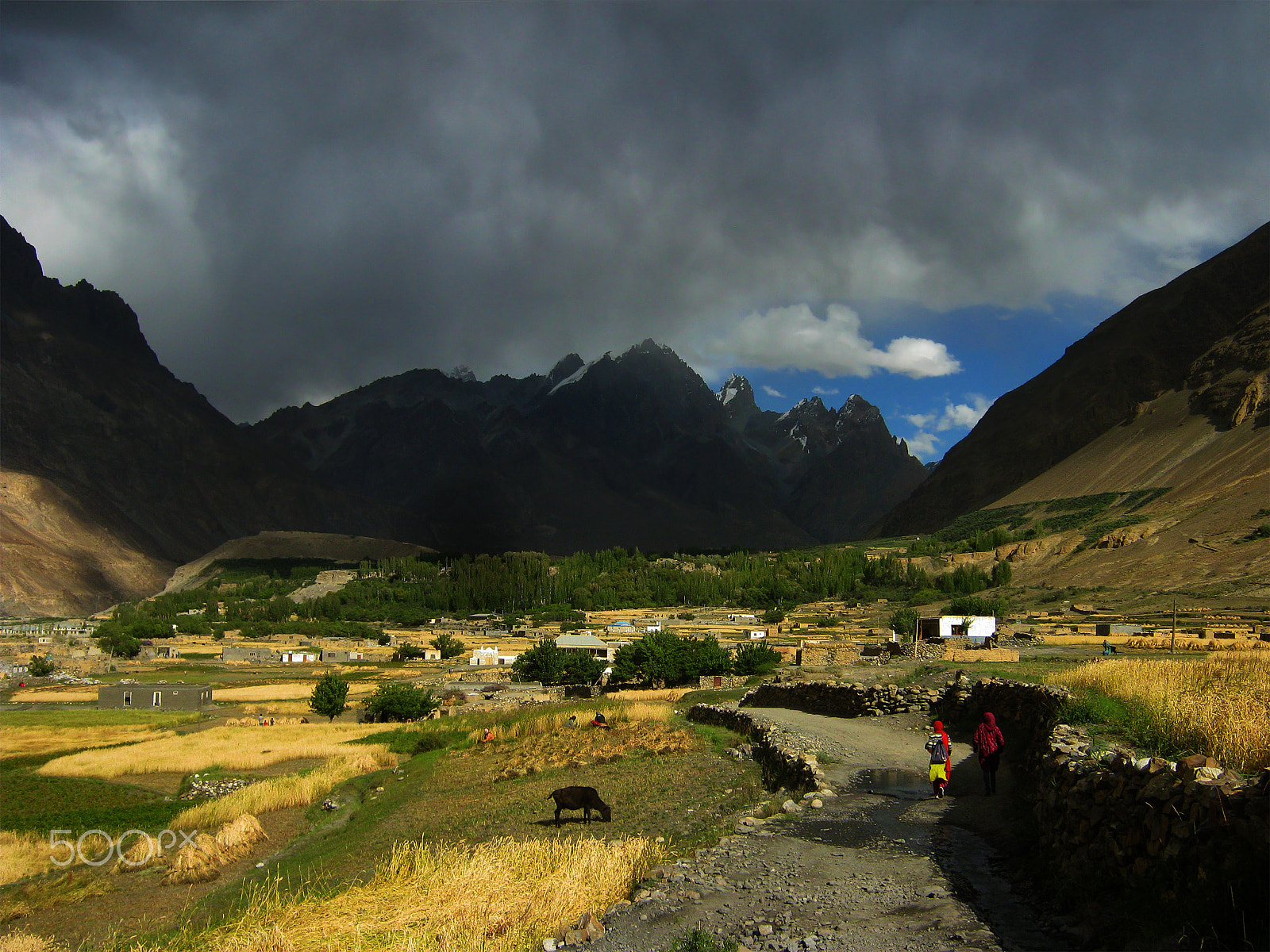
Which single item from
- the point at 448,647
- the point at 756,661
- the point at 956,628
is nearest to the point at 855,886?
the point at 756,661

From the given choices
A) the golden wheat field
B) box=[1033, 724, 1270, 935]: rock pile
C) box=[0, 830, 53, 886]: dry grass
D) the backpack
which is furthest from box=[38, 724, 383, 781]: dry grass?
box=[1033, 724, 1270, 935]: rock pile

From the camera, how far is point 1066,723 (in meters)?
14.1

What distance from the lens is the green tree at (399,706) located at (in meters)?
48.6

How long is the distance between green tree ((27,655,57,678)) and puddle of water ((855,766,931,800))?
3462 inches

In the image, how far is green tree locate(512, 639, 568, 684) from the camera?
60.3 meters

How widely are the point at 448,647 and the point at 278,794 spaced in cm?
7539

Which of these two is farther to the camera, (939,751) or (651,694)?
(651,694)

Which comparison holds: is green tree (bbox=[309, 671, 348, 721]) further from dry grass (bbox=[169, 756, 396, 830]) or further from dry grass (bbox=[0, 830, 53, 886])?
dry grass (bbox=[0, 830, 53, 886])

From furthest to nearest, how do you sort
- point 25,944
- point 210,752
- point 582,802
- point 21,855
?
point 210,752, point 21,855, point 582,802, point 25,944

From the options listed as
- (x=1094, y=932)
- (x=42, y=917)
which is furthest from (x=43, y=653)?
(x=1094, y=932)

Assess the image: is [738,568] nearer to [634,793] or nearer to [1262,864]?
[634,793]

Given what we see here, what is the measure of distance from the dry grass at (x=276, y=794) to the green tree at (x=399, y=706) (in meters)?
16.1

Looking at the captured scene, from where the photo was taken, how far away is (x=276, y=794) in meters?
26.5

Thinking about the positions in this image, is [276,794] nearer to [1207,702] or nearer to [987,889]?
[987,889]
